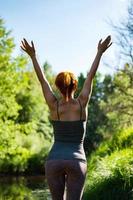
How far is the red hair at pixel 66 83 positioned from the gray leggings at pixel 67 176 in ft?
2.17

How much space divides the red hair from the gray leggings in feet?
2.17

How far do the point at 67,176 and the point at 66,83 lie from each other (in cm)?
90

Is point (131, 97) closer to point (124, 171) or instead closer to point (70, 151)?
point (124, 171)

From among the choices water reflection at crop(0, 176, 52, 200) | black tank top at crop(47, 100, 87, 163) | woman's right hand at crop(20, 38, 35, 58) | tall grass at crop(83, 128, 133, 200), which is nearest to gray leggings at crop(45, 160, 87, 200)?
black tank top at crop(47, 100, 87, 163)

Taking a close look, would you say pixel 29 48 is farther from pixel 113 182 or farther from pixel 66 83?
pixel 113 182

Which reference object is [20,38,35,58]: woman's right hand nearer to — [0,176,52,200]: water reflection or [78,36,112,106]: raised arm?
[78,36,112,106]: raised arm

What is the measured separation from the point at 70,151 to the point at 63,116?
35 cm

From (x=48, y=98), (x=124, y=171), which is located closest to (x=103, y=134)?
(x=124, y=171)

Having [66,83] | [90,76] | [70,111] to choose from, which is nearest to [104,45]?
[90,76]

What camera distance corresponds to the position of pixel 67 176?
5.35 metres

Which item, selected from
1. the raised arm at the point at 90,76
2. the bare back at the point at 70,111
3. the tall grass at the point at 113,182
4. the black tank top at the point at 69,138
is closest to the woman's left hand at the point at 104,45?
the raised arm at the point at 90,76

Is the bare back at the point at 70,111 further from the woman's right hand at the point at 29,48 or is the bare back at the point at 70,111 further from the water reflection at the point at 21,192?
the water reflection at the point at 21,192

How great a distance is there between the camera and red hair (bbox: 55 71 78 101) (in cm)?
544

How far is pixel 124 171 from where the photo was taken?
11.2 m
